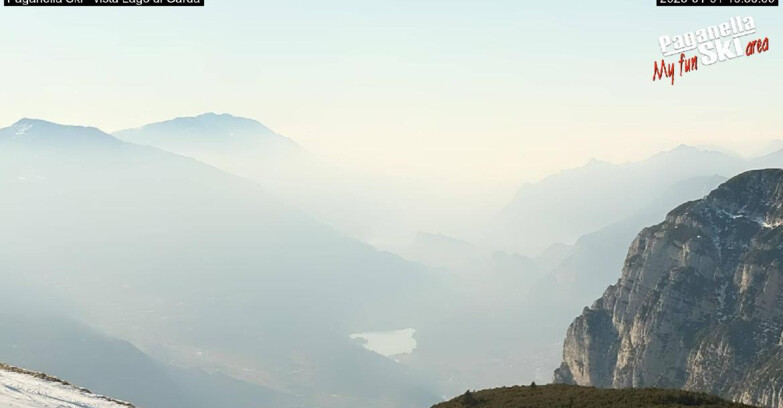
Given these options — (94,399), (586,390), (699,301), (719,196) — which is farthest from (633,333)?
(94,399)

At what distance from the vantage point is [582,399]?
73875mm

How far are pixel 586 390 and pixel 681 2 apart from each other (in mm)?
56352

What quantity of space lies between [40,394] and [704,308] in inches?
6217

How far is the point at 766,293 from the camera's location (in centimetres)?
14950

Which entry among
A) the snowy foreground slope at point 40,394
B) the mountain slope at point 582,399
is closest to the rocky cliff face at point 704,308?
the mountain slope at point 582,399

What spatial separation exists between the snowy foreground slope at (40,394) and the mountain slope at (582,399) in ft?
133

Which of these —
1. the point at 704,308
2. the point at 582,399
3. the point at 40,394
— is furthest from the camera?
the point at 704,308

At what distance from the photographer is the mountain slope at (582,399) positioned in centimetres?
6918

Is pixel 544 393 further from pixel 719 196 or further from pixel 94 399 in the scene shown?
pixel 719 196

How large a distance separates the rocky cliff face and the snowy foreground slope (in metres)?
124
